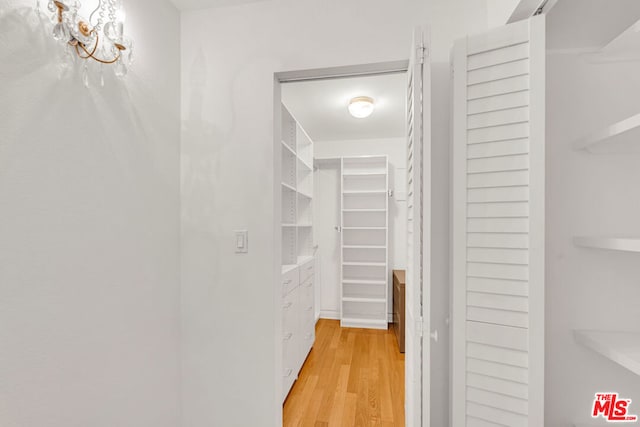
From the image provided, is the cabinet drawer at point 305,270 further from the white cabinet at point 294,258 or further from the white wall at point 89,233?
the white wall at point 89,233

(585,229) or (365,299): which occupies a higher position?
(585,229)

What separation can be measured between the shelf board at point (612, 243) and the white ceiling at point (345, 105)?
4.64 ft

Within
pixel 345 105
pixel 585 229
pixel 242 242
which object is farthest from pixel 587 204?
pixel 345 105

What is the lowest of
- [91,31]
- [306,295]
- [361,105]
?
[306,295]

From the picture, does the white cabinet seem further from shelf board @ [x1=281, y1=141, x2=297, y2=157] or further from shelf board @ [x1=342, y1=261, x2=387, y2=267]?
shelf board @ [x1=342, y1=261, x2=387, y2=267]

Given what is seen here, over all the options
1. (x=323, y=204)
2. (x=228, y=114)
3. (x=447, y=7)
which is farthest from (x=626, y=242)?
(x=323, y=204)

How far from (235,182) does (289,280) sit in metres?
0.98

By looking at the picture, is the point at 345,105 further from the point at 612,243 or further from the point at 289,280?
the point at 612,243

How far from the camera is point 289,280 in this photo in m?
2.29

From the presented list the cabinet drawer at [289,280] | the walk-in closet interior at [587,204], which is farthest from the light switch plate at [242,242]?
the walk-in closet interior at [587,204]

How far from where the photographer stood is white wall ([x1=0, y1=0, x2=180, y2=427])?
89 centimetres

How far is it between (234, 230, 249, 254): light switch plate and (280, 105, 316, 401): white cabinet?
0.60 metres

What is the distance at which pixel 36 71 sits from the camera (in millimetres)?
952

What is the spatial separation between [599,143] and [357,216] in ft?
10.3
